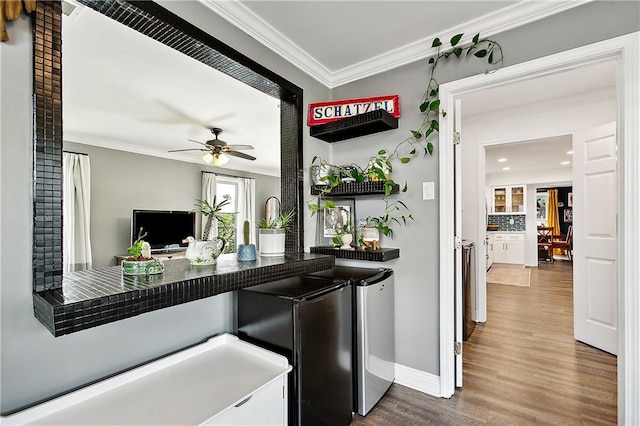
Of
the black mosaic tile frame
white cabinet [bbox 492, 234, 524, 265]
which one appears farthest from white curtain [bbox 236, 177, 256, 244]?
white cabinet [bbox 492, 234, 524, 265]

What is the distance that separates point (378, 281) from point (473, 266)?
6.36ft

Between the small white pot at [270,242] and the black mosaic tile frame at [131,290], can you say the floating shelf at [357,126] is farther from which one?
the black mosaic tile frame at [131,290]

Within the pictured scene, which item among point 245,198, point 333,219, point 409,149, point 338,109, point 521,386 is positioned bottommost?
point 521,386

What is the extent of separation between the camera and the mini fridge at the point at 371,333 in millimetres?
1830

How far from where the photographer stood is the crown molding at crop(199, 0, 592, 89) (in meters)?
1.67

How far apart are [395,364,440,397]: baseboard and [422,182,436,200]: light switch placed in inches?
48.0

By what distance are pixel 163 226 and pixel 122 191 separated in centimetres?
78

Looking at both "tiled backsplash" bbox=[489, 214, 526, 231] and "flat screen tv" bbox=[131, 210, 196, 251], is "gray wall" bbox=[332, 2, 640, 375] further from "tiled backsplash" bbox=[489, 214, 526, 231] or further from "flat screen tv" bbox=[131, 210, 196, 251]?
"tiled backsplash" bbox=[489, 214, 526, 231]

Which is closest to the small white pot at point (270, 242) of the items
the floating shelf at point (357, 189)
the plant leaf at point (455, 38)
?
the floating shelf at point (357, 189)

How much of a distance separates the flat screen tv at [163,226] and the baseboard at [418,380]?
144 inches

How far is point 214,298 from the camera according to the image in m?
1.67

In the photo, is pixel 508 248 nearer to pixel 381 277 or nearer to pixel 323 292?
pixel 381 277

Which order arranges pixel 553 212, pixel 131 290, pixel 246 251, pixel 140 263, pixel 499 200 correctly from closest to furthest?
pixel 131 290 → pixel 140 263 → pixel 246 251 → pixel 499 200 → pixel 553 212

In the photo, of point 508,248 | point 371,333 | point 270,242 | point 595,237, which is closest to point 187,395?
point 270,242
